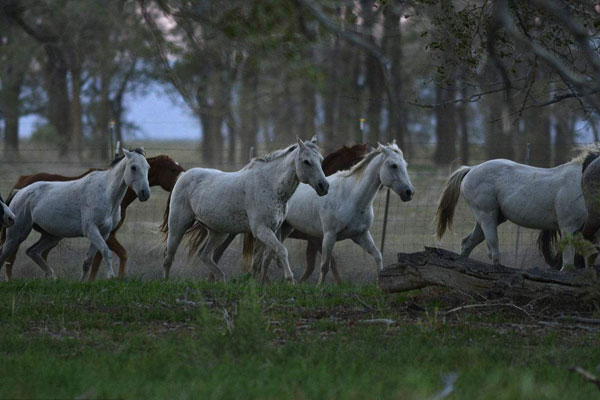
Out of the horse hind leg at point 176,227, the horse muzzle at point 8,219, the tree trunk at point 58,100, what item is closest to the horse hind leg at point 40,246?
the horse hind leg at point 176,227

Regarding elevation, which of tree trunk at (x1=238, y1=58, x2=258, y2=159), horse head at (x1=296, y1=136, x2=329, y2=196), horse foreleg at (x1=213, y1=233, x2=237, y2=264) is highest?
tree trunk at (x1=238, y1=58, x2=258, y2=159)

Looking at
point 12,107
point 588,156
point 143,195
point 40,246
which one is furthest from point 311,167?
point 12,107

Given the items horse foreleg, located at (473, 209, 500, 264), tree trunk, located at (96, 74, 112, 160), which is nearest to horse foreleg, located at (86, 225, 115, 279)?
horse foreleg, located at (473, 209, 500, 264)

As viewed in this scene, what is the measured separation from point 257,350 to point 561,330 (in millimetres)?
2687

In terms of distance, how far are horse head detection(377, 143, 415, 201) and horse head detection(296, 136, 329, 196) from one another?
1.13 meters

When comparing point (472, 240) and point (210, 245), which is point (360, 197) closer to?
point (472, 240)

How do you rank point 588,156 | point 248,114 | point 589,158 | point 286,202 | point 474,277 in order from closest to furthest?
point 474,277, point 589,158, point 588,156, point 286,202, point 248,114

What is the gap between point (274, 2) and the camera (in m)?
7.96

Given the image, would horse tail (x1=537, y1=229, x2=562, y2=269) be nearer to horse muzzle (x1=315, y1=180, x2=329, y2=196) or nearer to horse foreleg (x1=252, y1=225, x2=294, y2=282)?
horse muzzle (x1=315, y1=180, x2=329, y2=196)

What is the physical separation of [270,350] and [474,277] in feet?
9.07

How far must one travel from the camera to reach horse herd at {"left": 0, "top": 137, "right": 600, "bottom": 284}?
10992mm

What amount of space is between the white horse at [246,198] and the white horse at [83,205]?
2.77ft

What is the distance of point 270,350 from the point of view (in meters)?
5.77

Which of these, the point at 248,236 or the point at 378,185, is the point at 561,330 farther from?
the point at 248,236
